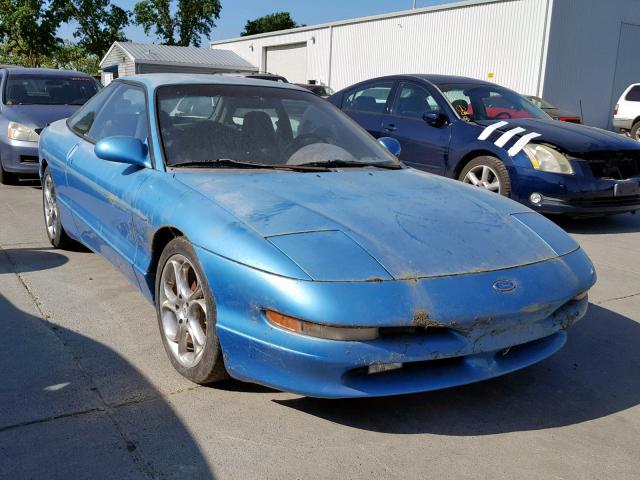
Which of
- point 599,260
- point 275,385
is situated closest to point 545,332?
point 275,385

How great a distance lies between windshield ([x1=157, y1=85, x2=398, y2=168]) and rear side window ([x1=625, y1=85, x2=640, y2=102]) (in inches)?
623

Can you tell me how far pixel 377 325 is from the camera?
7.36ft

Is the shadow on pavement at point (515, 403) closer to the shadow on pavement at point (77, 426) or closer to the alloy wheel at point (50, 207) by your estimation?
the shadow on pavement at point (77, 426)

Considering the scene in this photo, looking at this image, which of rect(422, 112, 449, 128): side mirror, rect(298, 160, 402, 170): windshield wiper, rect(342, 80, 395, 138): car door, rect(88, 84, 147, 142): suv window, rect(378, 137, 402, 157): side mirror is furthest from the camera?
rect(342, 80, 395, 138): car door

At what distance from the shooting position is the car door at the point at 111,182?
3363 millimetres

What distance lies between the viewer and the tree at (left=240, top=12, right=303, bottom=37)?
8000 centimetres

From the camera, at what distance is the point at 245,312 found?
2.39 metres

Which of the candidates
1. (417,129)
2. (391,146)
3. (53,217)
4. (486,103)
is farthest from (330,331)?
(486,103)

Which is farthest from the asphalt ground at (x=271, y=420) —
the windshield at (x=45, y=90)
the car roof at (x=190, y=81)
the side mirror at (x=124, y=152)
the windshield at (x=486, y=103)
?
the windshield at (x=45, y=90)

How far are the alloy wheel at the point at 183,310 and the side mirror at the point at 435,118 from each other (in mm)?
4560

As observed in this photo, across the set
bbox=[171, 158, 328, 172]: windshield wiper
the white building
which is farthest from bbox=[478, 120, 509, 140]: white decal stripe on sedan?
the white building

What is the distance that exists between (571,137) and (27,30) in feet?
100

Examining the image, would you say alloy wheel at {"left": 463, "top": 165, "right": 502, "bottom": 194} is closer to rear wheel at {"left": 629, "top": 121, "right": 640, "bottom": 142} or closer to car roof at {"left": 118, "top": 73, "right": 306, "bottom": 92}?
Result: car roof at {"left": 118, "top": 73, "right": 306, "bottom": 92}

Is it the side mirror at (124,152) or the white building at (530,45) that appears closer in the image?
the side mirror at (124,152)
